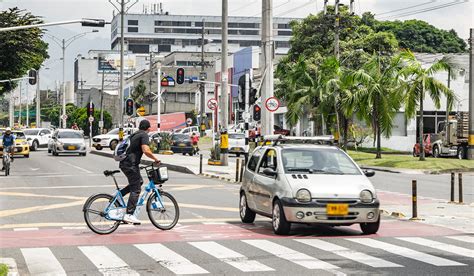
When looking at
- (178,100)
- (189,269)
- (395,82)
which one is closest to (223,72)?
(395,82)

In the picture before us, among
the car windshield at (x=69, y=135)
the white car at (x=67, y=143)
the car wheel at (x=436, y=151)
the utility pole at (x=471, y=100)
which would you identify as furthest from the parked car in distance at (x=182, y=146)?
the utility pole at (x=471, y=100)

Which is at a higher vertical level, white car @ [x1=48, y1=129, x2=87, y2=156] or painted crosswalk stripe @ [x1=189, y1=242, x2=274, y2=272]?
white car @ [x1=48, y1=129, x2=87, y2=156]

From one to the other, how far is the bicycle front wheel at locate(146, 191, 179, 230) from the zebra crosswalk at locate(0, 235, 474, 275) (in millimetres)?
1740

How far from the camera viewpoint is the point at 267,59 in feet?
99.9

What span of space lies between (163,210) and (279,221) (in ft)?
7.34

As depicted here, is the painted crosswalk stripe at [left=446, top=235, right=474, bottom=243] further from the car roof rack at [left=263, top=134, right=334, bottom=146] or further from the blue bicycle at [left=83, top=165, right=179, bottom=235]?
the blue bicycle at [left=83, top=165, right=179, bottom=235]

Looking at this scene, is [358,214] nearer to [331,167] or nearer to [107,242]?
[331,167]

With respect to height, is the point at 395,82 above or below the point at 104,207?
above

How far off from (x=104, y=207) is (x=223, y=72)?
73.6 feet

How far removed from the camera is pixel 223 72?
3678cm

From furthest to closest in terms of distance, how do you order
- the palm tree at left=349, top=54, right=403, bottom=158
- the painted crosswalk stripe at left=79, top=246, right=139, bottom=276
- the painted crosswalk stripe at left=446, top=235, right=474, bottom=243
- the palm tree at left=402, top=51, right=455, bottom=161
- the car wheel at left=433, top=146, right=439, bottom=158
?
the car wheel at left=433, top=146, right=439, bottom=158 → the palm tree at left=349, top=54, right=403, bottom=158 → the palm tree at left=402, top=51, right=455, bottom=161 → the painted crosswalk stripe at left=446, top=235, right=474, bottom=243 → the painted crosswalk stripe at left=79, top=246, right=139, bottom=276

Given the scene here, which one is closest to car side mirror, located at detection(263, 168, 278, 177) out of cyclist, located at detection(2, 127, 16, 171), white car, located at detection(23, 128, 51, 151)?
cyclist, located at detection(2, 127, 16, 171)

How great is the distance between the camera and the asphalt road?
36.0ft

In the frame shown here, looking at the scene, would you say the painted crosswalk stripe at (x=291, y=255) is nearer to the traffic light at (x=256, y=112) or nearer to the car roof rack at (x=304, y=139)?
the car roof rack at (x=304, y=139)
